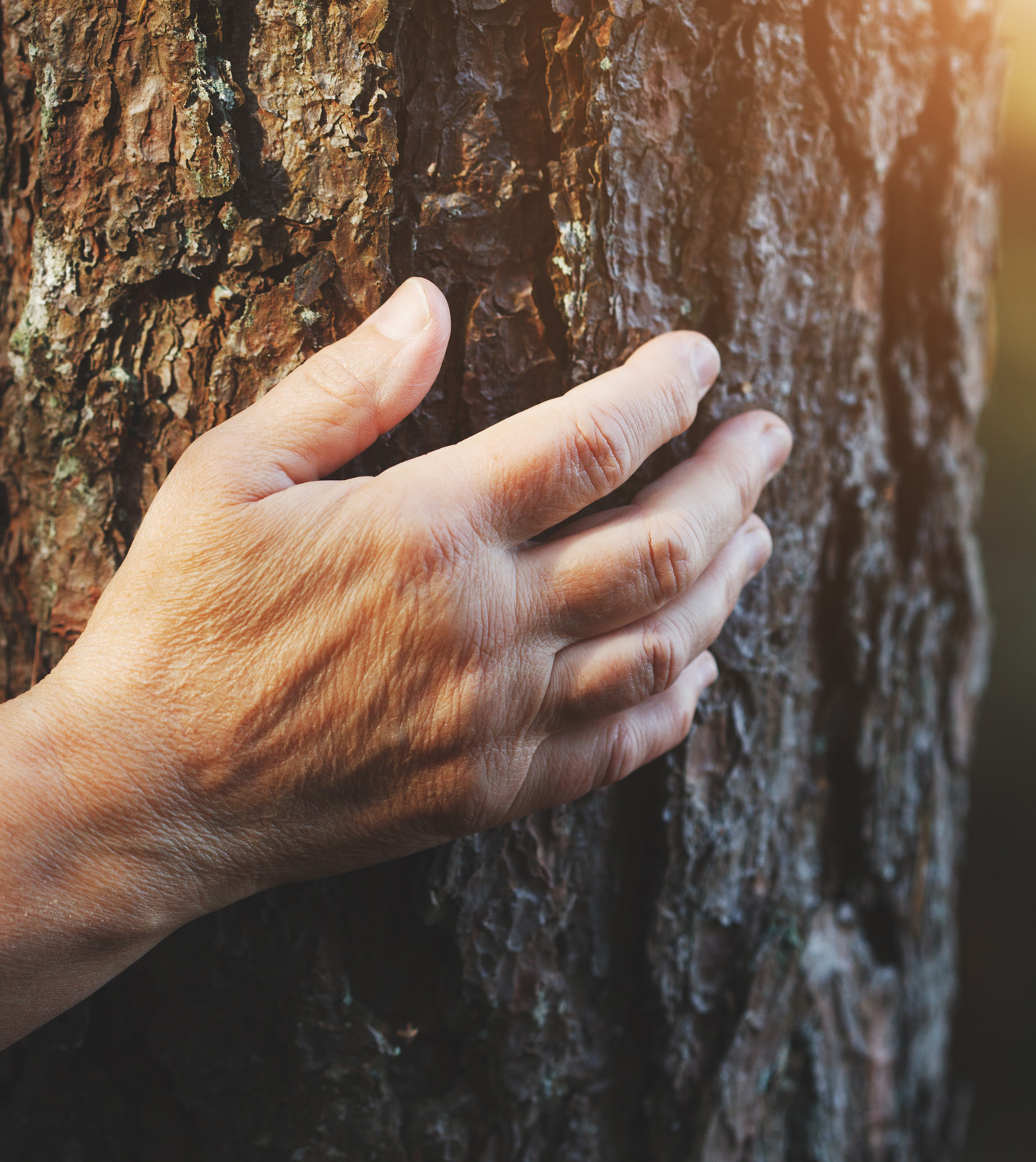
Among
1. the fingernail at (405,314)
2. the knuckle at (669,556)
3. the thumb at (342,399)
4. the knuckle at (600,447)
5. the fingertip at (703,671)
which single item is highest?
the fingernail at (405,314)

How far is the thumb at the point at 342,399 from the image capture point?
29.2 inches

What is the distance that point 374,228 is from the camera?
80 cm

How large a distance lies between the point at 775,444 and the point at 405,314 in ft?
1.65

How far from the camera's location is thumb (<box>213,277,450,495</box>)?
742mm

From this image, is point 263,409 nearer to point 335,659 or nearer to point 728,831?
point 335,659

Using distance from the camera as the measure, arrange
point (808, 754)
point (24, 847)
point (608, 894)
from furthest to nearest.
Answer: point (808, 754) < point (608, 894) < point (24, 847)

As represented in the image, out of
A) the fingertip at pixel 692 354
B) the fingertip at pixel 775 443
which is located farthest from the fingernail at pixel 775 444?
the fingertip at pixel 692 354

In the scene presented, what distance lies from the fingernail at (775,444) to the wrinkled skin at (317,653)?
0.21 meters

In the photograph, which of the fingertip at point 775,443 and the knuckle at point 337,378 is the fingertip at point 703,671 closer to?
the fingertip at point 775,443

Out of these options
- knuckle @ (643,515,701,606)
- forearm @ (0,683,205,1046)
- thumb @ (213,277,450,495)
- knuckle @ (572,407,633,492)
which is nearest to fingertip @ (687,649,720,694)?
knuckle @ (643,515,701,606)

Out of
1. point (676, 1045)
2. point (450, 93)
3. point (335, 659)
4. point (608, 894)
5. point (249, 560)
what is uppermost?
point (450, 93)

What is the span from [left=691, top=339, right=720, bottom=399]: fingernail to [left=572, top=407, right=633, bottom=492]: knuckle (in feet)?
0.50

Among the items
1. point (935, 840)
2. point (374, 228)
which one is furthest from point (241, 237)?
point (935, 840)

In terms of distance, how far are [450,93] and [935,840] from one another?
1660 mm
